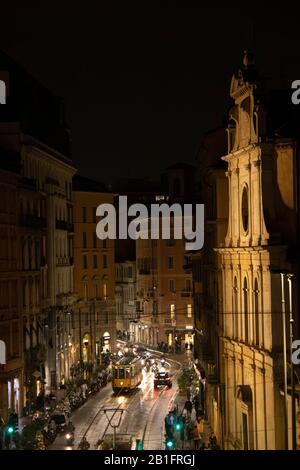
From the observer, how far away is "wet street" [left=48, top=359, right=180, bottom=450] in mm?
41438

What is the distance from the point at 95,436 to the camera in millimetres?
42438

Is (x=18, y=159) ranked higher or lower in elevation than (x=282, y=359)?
higher

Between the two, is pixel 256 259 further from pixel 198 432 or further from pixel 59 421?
pixel 59 421

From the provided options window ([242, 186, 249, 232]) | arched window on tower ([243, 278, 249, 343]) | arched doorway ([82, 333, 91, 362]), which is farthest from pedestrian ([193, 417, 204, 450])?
arched doorway ([82, 333, 91, 362])

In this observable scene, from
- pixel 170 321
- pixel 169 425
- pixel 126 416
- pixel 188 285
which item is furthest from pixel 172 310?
pixel 169 425

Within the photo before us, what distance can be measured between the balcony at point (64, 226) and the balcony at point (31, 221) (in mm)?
7223

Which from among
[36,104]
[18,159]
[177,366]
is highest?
[36,104]

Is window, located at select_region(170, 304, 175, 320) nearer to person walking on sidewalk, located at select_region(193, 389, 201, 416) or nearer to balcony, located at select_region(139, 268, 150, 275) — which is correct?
balcony, located at select_region(139, 268, 150, 275)

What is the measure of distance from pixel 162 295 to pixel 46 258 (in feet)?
106

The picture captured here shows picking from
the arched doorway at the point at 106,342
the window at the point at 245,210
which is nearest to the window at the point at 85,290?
the arched doorway at the point at 106,342

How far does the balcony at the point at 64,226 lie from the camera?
71.1 meters
